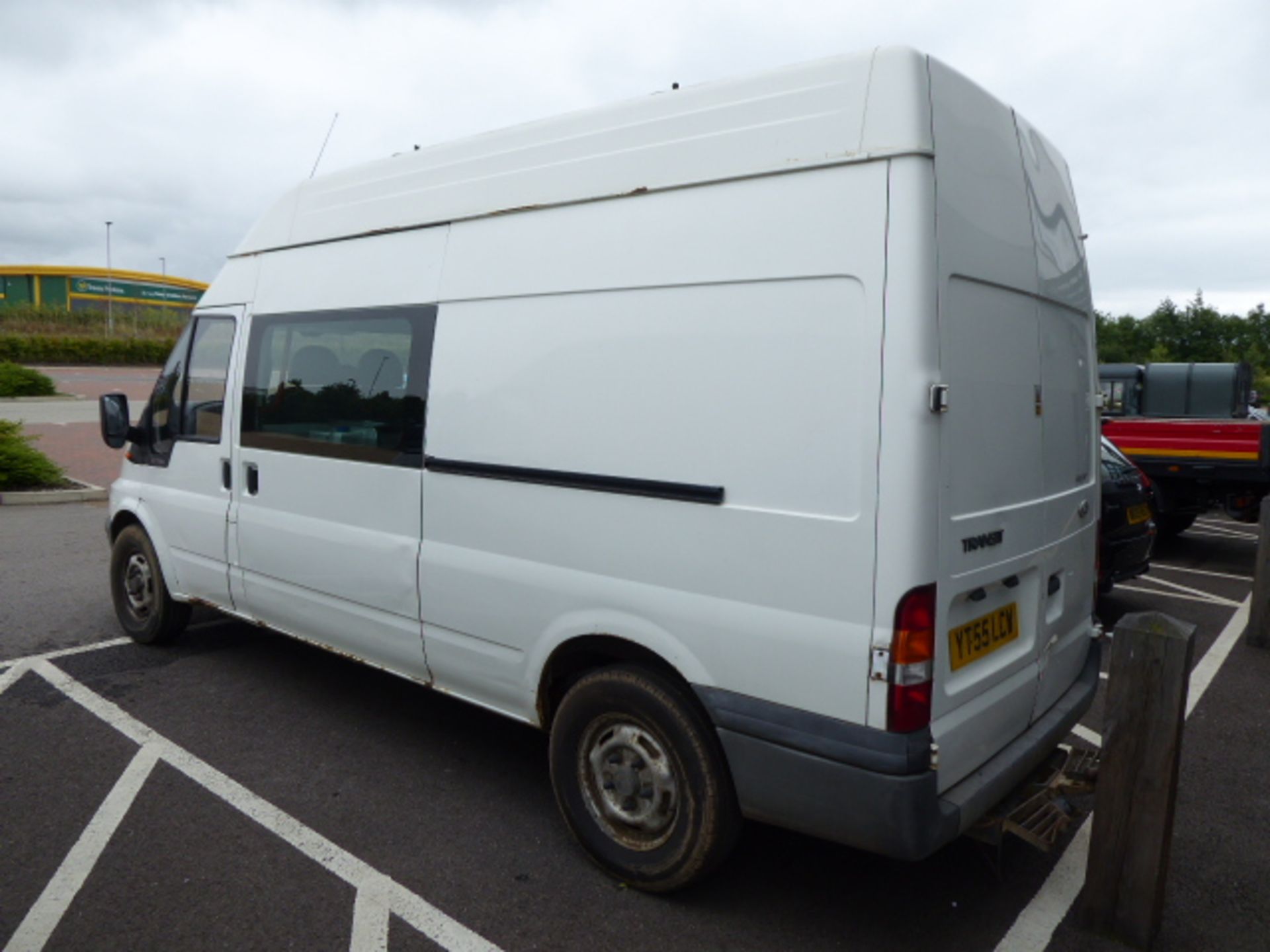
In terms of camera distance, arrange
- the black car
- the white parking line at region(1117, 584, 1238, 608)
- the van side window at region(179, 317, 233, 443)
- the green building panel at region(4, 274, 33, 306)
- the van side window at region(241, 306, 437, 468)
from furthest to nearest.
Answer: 1. the green building panel at region(4, 274, 33, 306)
2. the white parking line at region(1117, 584, 1238, 608)
3. the black car
4. the van side window at region(179, 317, 233, 443)
5. the van side window at region(241, 306, 437, 468)

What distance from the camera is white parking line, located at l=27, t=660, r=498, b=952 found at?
110 inches

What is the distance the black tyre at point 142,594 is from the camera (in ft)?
17.0

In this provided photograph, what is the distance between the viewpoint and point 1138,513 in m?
6.37

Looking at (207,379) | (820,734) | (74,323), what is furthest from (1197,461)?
(74,323)

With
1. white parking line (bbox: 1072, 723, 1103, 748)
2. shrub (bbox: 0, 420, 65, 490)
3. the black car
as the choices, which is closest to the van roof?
white parking line (bbox: 1072, 723, 1103, 748)

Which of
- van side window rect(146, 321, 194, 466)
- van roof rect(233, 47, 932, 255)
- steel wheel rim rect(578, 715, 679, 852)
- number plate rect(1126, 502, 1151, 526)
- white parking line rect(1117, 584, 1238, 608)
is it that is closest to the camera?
van roof rect(233, 47, 932, 255)

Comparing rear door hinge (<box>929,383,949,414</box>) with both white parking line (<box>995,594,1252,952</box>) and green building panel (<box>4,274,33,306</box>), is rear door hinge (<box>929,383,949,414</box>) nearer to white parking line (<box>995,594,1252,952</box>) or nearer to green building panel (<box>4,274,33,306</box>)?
white parking line (<box>995,594,1252,952</box>)

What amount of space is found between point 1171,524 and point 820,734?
889 cm

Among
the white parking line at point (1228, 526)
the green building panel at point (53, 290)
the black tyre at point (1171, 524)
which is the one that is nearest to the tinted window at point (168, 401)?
the black tyre at point (1171, 524)

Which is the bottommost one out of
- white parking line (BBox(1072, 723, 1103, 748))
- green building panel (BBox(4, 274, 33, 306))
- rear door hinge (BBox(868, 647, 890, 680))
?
white parking line (BBox(1072, 723, 1103, 748))

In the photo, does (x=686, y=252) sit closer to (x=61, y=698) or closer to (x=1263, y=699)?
(x=61, y=698)

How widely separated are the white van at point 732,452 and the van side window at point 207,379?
0.91 meters

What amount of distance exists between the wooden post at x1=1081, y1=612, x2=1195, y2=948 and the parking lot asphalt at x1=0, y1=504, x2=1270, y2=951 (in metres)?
0.16

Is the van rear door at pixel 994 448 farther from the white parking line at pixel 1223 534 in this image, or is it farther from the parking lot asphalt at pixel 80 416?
the parking lot asphalt at pixel 80 416
